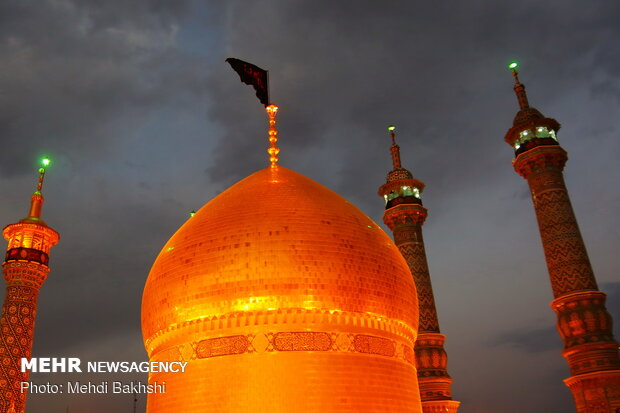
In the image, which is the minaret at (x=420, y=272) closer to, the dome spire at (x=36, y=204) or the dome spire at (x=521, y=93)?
the dome spire at (x=521, y=93)

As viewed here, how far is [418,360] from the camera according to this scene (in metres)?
14.9

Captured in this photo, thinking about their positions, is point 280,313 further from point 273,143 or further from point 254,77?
point 254,77

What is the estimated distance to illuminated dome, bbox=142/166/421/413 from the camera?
609cm

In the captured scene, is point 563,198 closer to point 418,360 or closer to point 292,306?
point 418,360

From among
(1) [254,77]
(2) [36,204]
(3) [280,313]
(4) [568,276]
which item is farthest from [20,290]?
(4) [568,276]

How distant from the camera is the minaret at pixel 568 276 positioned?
11.4m

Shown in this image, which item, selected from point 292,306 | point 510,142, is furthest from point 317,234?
point 510,142

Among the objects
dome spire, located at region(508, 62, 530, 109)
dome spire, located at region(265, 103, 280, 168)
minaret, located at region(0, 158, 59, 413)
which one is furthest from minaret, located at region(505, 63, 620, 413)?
minaret, located at region(0, 158, 59, 413)

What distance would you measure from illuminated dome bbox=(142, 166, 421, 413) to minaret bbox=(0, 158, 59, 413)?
9367 mm

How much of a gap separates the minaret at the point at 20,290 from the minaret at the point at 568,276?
44.8 ft

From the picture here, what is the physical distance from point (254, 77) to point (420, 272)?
A: 8.91 metres

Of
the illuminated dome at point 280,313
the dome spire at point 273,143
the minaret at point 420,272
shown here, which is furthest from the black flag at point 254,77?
the minaret at point 420,272

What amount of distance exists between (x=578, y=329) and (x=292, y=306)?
8.42 m

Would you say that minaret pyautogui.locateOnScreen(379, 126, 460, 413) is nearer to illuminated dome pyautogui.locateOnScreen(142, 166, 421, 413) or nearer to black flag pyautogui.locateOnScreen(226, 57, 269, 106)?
illuminated dome pyautogui.locateOnScreen(142, 166, 421, 413)
